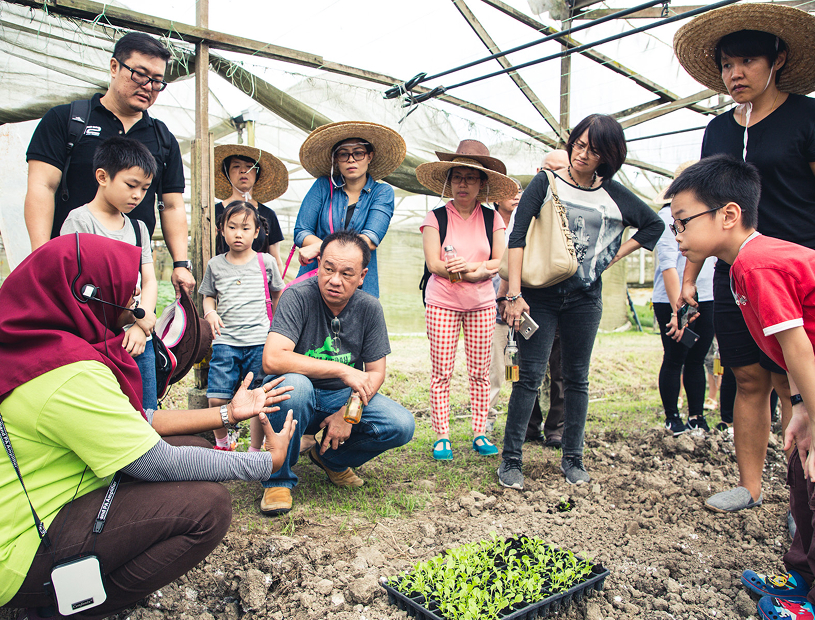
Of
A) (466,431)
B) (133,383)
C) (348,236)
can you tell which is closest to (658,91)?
(466,431)

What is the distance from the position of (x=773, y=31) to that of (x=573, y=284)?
1.42 metres

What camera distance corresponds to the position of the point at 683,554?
2312 mm

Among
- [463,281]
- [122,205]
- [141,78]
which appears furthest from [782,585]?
[141,78]

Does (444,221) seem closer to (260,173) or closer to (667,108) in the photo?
(260,173)

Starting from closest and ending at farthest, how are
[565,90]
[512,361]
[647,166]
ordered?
[512,361], [565,90], [647,166]

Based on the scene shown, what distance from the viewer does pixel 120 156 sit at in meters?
2.41

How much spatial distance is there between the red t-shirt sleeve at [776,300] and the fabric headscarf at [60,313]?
2063 millimetres

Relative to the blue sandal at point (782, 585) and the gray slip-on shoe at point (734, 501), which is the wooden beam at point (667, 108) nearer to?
the gray slip-on shoe at point (734, 501)

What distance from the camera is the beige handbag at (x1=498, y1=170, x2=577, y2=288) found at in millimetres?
2895

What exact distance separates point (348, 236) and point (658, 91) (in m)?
4.47

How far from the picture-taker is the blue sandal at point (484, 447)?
3582 mm

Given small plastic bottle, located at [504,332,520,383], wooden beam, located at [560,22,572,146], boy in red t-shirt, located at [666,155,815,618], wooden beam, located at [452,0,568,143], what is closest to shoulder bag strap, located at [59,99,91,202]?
small plastic bottle, located at [504,332,520,383]

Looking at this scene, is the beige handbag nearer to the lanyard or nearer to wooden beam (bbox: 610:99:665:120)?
the lanyard

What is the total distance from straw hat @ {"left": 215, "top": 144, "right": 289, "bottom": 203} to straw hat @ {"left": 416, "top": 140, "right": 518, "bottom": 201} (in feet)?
3.50
